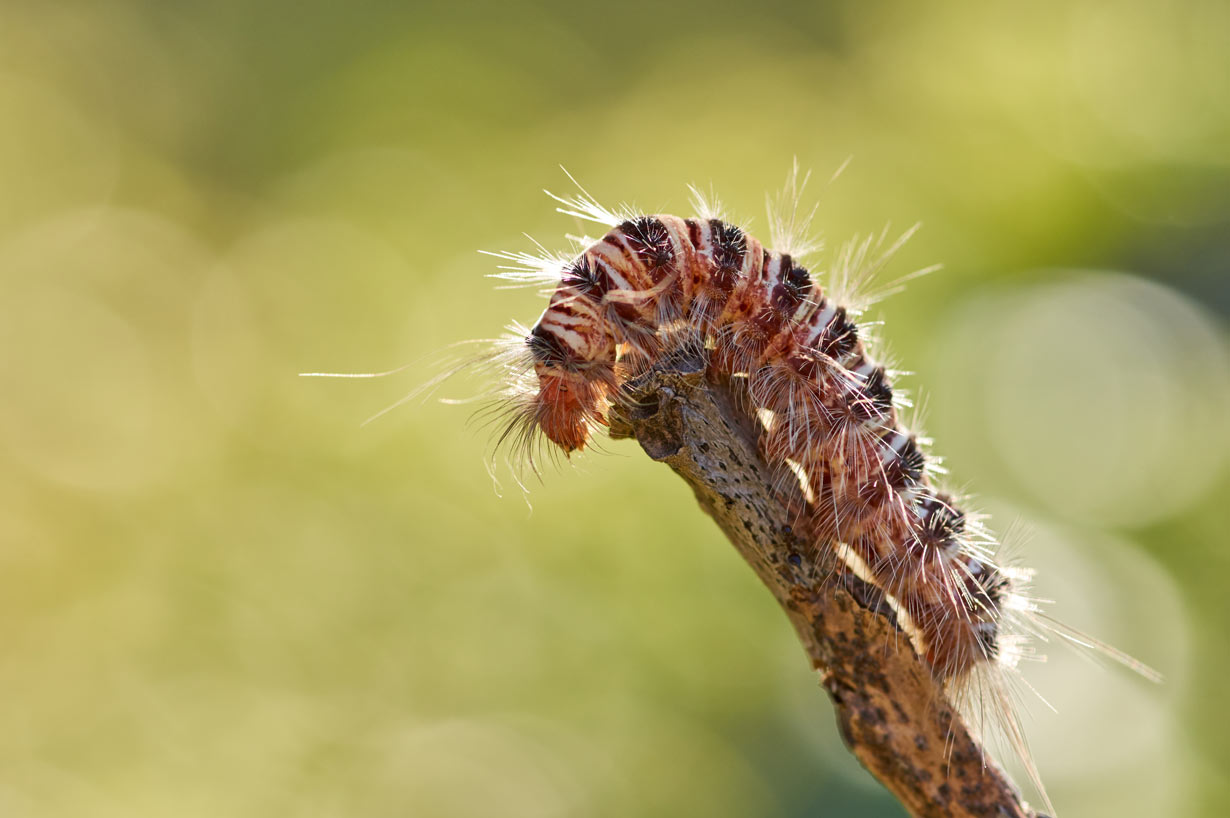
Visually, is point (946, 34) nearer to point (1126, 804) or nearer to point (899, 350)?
point (899, 350)

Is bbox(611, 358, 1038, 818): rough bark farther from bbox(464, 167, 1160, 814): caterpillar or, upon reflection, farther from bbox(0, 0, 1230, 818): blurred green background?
bbox(0, 0, 1230, 818): blurred green background

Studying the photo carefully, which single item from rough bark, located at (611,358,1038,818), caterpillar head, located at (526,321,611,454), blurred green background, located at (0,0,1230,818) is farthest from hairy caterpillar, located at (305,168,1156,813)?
blurred green background, located at (0,0,1230,818)

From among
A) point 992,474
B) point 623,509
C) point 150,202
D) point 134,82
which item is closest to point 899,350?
point 992,474

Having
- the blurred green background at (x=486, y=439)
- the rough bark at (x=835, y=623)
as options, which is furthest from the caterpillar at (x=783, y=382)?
the blurred green background at (x=486, y=439)

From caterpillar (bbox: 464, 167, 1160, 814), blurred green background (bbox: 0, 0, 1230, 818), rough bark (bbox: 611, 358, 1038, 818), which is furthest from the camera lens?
blurred green background (bbox: 0, 0, 1230, 818)

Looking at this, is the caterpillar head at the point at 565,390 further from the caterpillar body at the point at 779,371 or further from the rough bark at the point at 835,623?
the rough bark at the point at 835,623

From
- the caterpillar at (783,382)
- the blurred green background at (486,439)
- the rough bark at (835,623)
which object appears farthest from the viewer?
the blurred green background at (486,439)
